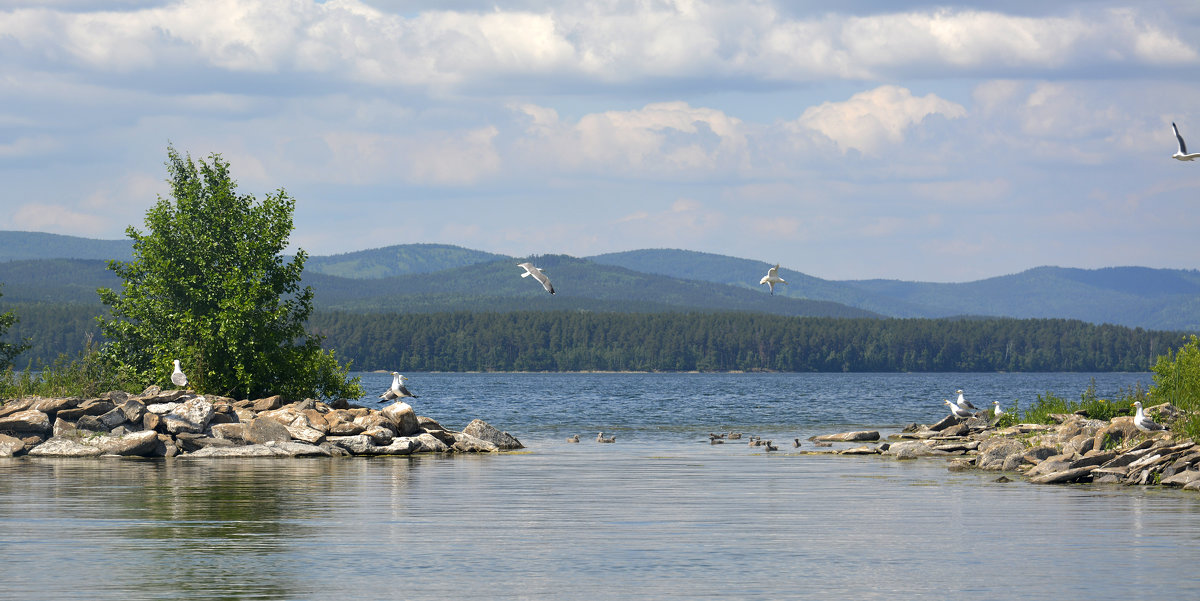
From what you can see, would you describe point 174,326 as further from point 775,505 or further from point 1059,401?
point 1059,401

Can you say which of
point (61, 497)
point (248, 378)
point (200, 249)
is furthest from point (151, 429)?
point (61, 497)

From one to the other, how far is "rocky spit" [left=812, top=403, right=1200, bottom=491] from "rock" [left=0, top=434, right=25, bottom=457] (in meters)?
27.2

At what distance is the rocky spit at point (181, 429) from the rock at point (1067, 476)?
20.7 meters

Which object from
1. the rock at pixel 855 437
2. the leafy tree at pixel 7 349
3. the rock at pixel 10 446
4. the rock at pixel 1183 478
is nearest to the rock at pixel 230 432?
the rock at pixel 10 446

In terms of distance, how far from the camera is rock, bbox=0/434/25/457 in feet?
128

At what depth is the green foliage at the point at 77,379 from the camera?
4506 cm

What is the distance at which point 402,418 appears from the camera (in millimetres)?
44594

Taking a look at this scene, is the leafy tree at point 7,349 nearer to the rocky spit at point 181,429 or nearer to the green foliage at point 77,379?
the green foliage at point 77,379

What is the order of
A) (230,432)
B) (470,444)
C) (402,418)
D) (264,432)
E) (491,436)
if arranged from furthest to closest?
(491,436) < (470,444) < (402,418) < (264,432) < (230,432)

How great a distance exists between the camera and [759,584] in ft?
55.4

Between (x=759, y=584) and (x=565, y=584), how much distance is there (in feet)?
8.37

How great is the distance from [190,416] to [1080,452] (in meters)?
26.9

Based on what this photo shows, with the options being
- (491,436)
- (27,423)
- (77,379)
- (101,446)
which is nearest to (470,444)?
(491,436)

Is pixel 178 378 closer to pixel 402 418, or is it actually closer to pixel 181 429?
pixel 181 429
